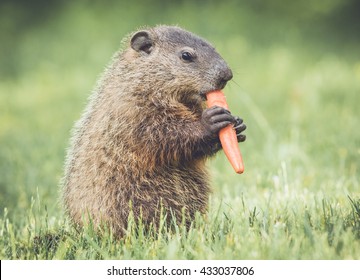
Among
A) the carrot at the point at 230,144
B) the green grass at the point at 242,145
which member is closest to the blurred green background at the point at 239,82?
the green grass at the point at 242,145

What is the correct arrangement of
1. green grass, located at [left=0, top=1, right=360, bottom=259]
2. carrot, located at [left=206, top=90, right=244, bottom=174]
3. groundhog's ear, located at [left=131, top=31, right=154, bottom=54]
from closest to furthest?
green grass, located at [left=0, top=1, right=360, bottom=259] < carrot, located at [left=206, top=90, right=244, bottom=174] < groundhog's ear, located at [left=131, top=31, right=154, bottom=54]

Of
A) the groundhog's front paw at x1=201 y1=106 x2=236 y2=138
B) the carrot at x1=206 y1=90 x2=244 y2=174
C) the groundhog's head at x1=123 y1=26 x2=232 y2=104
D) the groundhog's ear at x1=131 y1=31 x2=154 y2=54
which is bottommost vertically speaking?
the carrot at x1=206 y1=90 x2=244 y2=174

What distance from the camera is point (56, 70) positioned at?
10.8 meters

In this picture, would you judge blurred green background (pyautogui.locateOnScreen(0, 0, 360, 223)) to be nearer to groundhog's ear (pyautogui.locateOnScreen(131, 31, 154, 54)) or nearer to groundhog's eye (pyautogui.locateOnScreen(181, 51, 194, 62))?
groundhog's eye (pyautogui.locateOnScreen(181, 51, 194, 62))

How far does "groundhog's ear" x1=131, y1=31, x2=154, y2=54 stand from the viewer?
170 inches

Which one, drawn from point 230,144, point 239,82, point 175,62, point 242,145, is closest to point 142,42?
point 175,62

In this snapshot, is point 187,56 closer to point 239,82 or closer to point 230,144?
point 230,144

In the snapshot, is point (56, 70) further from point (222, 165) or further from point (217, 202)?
point (217, 202)

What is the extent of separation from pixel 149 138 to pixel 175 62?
0.62 m

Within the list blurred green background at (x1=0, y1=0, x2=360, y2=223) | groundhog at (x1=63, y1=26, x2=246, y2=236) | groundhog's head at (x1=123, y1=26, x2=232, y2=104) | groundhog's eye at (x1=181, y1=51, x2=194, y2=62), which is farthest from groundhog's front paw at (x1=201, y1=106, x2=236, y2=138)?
blurred green background at (x1=0, y1=0, x2=360, y2=223)

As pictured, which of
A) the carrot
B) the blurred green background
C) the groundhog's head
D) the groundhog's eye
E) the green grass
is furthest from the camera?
the blurred green background

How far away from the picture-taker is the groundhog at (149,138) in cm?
387
